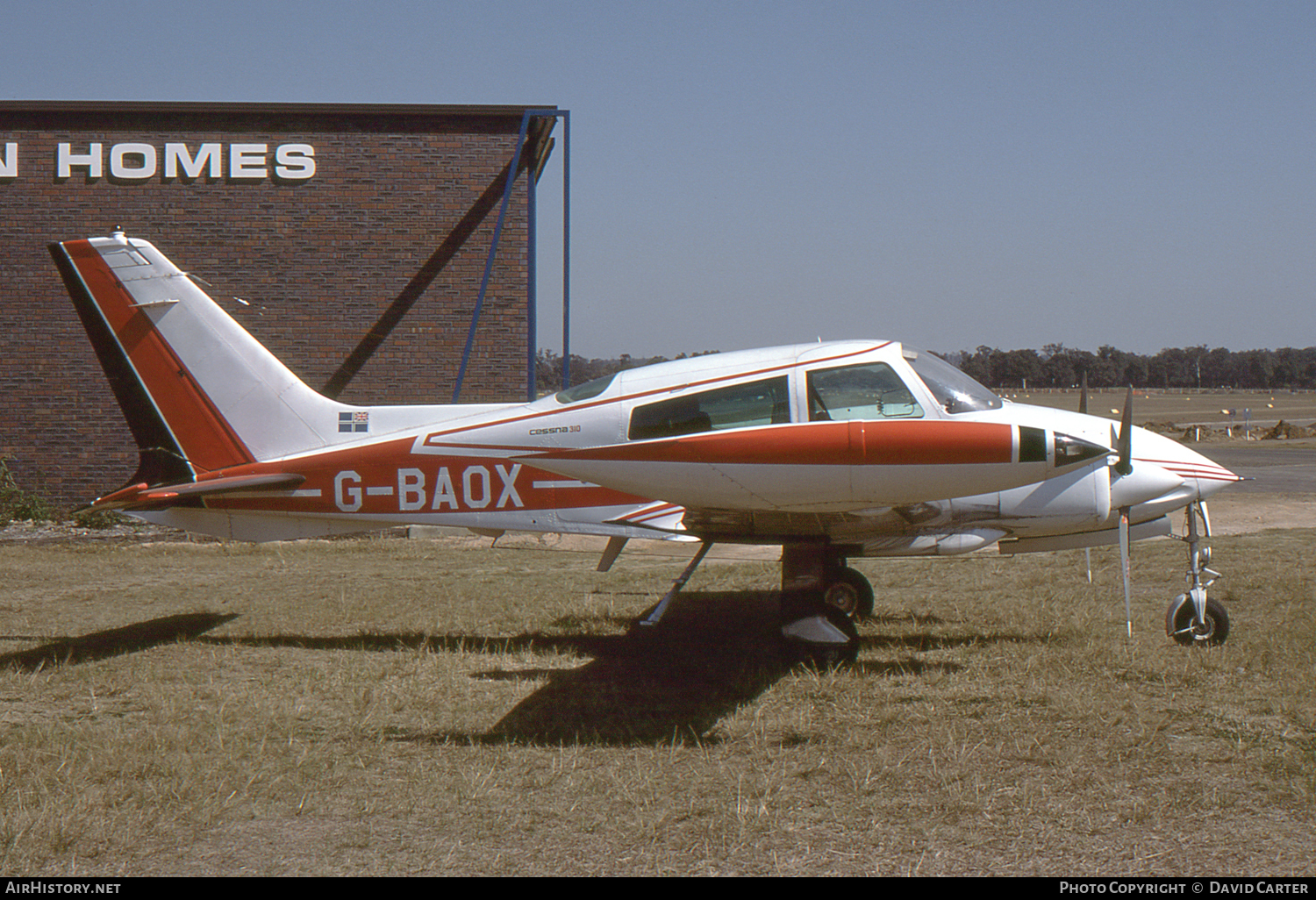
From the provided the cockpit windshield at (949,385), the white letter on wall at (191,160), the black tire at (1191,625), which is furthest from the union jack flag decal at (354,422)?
the white letter on wall at (191,160)

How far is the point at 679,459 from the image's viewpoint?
18.1ft

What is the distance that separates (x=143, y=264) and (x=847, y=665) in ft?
Answer: 23.0

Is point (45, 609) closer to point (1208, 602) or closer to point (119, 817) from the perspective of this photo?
point (119, 817)

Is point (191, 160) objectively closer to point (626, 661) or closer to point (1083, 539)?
point (626, 661)

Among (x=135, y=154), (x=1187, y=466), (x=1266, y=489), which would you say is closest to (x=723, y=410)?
(x=1187, y=466)

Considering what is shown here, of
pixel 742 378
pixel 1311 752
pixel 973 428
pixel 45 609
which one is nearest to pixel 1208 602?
pixel 1311 752

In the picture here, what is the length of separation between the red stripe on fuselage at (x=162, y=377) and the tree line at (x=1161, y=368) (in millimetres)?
103573

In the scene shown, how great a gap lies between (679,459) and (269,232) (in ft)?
39.5

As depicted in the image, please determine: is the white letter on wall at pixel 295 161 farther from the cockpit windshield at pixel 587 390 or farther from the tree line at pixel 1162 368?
the tree line at pixel 1162 368

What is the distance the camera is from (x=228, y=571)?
1191cm

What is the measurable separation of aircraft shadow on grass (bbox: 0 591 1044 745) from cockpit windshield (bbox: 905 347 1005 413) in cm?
195

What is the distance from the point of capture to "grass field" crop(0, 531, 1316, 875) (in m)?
4.15

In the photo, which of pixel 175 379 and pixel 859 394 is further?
pixel 175 379

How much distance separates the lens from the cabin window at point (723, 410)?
6883 millimetres
